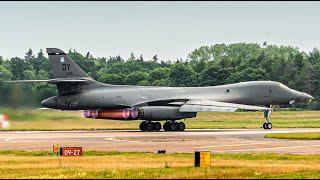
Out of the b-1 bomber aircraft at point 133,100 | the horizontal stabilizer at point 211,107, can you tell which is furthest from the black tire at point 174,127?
the horizontal stabilizer at point 211,107

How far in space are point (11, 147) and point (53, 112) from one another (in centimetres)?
1921

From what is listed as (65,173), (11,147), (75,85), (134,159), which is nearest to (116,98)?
(75,85)

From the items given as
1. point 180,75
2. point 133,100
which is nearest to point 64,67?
point 133,100

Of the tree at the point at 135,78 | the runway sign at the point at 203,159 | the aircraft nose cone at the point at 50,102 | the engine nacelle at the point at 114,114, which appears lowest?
the runway sign at the point at 203,159

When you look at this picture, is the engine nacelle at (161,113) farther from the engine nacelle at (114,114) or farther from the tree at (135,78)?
the tree at (135,78)

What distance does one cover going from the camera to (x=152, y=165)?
31703mm

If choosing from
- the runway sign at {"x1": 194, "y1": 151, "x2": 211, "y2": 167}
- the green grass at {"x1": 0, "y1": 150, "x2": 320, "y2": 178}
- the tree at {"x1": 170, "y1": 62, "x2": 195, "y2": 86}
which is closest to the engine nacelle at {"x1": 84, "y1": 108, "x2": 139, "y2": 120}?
the green grass at {"x1": 0, "y1": 150, "x2": 320, "y2": 178}

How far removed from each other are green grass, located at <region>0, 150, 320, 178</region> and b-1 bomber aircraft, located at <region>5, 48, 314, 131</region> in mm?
27463

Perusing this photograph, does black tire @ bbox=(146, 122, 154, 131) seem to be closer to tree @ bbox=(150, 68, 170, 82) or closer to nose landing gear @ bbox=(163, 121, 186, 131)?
nose landing gear @ bbox=(163, 121, 186, 131)

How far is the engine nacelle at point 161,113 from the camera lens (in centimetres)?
6694

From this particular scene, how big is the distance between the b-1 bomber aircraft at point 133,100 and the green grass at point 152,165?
1081 inches

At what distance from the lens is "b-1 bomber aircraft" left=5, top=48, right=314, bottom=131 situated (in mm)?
67125

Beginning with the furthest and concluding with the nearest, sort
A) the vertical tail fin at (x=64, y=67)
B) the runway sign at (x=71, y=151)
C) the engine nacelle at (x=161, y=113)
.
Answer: the vertical tail fin at (x=64, y=67) → the engine nacelle at (x=161, y=113) → the runway sign at (x=71, y=151)

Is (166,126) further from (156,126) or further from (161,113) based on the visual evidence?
(161,113)
